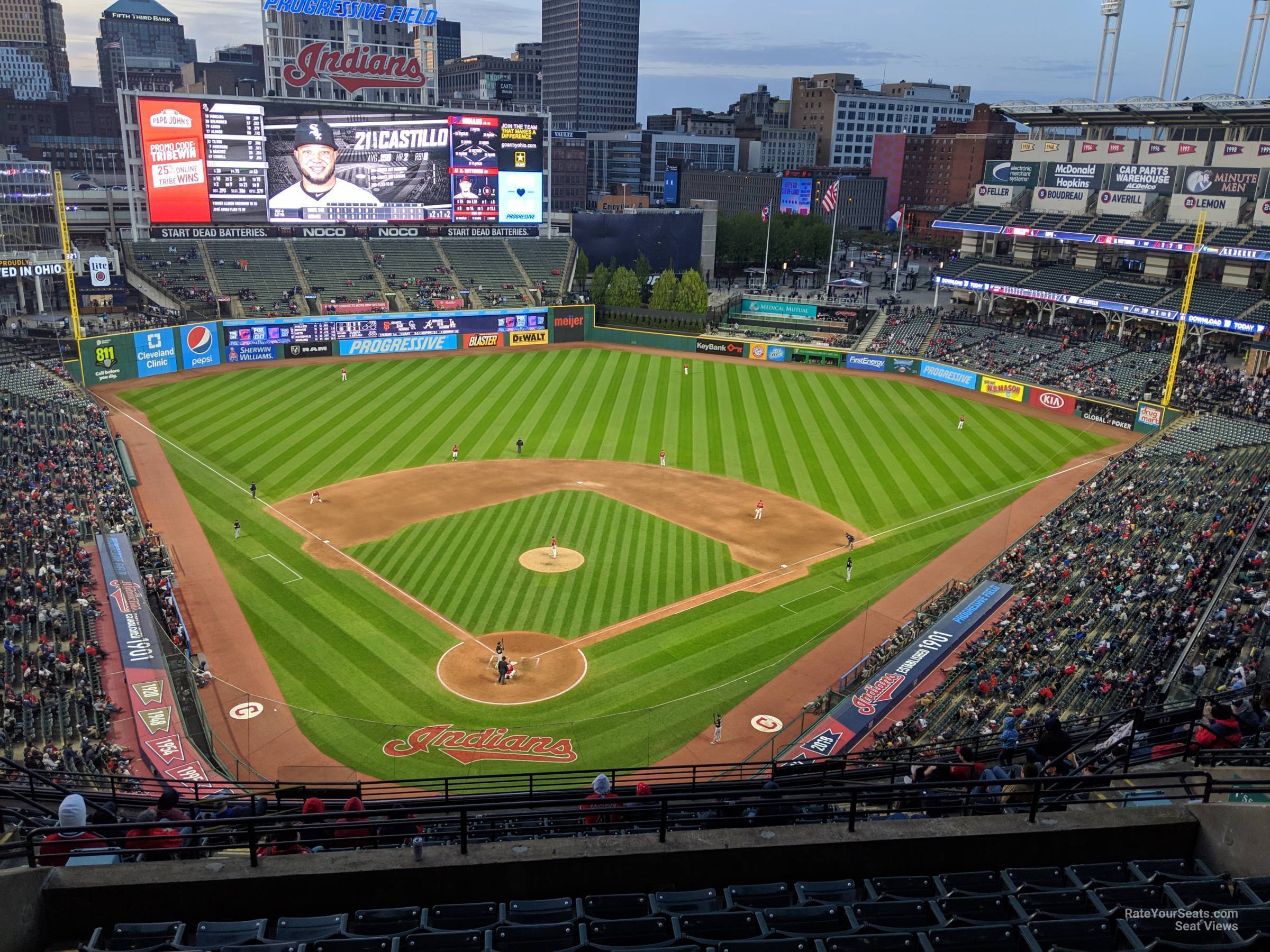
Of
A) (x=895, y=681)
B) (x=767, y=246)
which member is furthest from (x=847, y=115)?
(x=895, y=681)

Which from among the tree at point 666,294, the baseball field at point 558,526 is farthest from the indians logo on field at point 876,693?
the tree at point 666,294

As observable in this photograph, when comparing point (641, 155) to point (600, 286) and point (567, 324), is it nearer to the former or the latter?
point (600, 286)

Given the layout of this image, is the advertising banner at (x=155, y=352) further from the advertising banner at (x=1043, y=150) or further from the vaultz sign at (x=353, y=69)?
the advertising banner at (x=1043, y=150)

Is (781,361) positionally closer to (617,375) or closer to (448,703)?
(617,375)

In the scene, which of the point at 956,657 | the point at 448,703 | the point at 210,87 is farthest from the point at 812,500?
the point at 210,87

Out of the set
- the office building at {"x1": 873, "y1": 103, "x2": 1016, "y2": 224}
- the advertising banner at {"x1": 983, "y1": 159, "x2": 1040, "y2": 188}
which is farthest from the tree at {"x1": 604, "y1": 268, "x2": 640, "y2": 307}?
the office building at {"x1": 873, "y1": 103, "x2": 1016, "y2": 224}

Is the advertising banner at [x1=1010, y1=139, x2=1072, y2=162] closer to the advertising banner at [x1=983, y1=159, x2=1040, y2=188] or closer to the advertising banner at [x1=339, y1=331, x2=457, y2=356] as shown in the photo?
the advertising banner at [x1=983, y1=159, x2=1040, y2=188]
